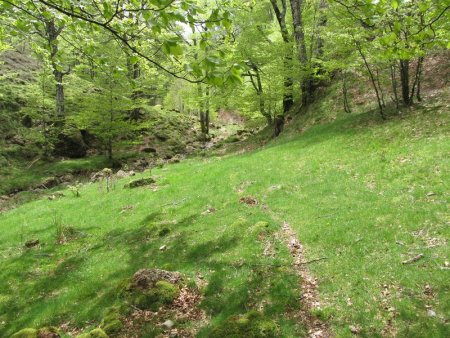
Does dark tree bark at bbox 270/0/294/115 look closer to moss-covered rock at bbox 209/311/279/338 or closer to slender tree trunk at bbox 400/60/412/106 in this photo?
slender tree trunk at bbox 400/60/412/106

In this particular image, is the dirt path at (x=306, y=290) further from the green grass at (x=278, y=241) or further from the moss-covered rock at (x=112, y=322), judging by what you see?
the moss-covered rock at (x=112, y=322)

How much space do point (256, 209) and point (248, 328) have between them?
9.65 meters

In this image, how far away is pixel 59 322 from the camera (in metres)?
11.9

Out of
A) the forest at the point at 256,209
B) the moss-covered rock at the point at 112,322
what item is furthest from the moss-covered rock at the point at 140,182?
the moss-covered rock at the point at 112,322

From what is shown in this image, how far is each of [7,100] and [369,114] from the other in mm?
40678

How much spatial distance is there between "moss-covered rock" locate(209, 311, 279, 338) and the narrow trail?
978 mm

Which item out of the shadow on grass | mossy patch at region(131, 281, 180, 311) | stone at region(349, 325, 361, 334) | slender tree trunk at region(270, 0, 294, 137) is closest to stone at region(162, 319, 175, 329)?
mossy patch at region(131, 281, 180, 311)

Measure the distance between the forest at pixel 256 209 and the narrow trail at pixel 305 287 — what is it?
50 mm

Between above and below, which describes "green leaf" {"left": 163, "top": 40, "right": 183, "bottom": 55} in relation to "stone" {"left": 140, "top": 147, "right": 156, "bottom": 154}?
above

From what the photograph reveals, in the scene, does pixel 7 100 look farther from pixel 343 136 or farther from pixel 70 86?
pixel 343 136

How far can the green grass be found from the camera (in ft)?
33.8

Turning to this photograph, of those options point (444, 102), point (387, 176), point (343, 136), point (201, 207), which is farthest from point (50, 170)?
point (444, 102)

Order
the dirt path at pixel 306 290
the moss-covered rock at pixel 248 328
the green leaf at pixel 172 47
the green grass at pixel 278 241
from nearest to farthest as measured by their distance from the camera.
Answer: the green leaf at pixel 172 47 → the moss-covered rock at pixel 248 328 → the dirt path at pixel 306 290 → the green grass at pixel 278 241

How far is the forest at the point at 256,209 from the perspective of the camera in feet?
29.5
